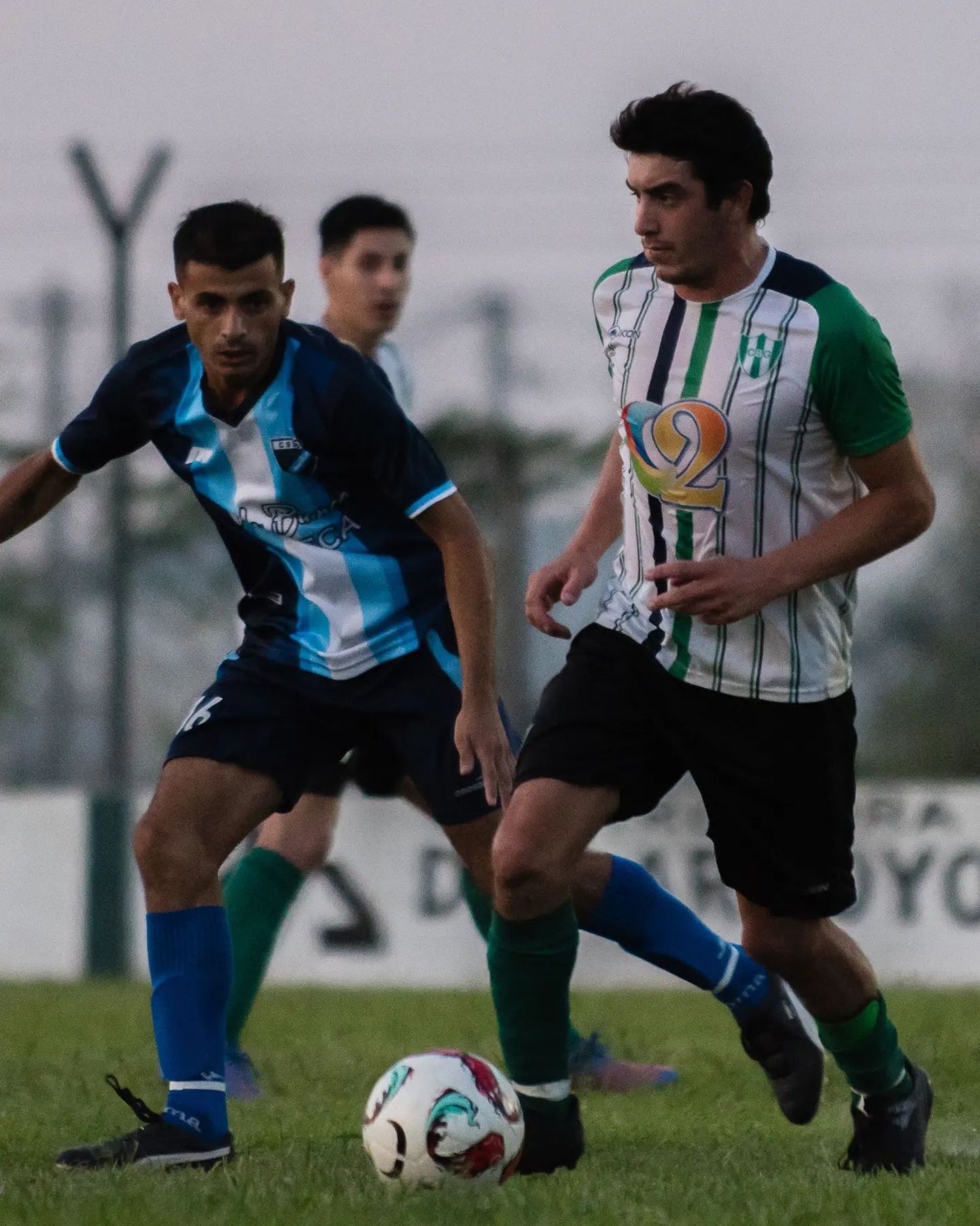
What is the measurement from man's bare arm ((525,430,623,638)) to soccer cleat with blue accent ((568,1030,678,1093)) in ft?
6.09

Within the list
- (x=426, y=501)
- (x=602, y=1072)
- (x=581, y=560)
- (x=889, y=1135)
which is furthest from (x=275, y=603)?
(x=602, y=1072)

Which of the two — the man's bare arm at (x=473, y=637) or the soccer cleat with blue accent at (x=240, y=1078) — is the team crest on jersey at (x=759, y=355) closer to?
the man's bare arm at (x=473, y=637)

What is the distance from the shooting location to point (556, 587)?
488cm

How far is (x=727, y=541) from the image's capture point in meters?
4.57

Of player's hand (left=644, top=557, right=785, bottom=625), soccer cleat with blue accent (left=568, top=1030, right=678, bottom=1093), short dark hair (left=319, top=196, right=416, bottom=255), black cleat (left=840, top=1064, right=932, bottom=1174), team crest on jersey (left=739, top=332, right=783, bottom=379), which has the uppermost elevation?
short dark hair (left=319, top=196, right=416, bottom=255)

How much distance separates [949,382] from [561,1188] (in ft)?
69.3

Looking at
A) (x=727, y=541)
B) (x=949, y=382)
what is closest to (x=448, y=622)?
(x=727, y=541)

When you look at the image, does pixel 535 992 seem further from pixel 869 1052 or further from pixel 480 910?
pixel 480 910

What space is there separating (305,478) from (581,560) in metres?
0.64

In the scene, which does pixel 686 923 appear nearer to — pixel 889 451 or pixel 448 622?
pixel 448 622

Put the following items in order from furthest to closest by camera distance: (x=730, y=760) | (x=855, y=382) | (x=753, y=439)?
(x=730, y=760) < (x=753, y=439) < (x=855, y=382)

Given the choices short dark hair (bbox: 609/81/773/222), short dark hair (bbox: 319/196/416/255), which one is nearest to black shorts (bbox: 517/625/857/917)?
short dark hair (bbox: 609/81/773/222)

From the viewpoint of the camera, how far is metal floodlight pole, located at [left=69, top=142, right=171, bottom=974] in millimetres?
14844

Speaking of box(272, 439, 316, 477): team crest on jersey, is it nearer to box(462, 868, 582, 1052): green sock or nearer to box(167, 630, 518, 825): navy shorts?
box(167, 630, 518, 825): navy shorts
